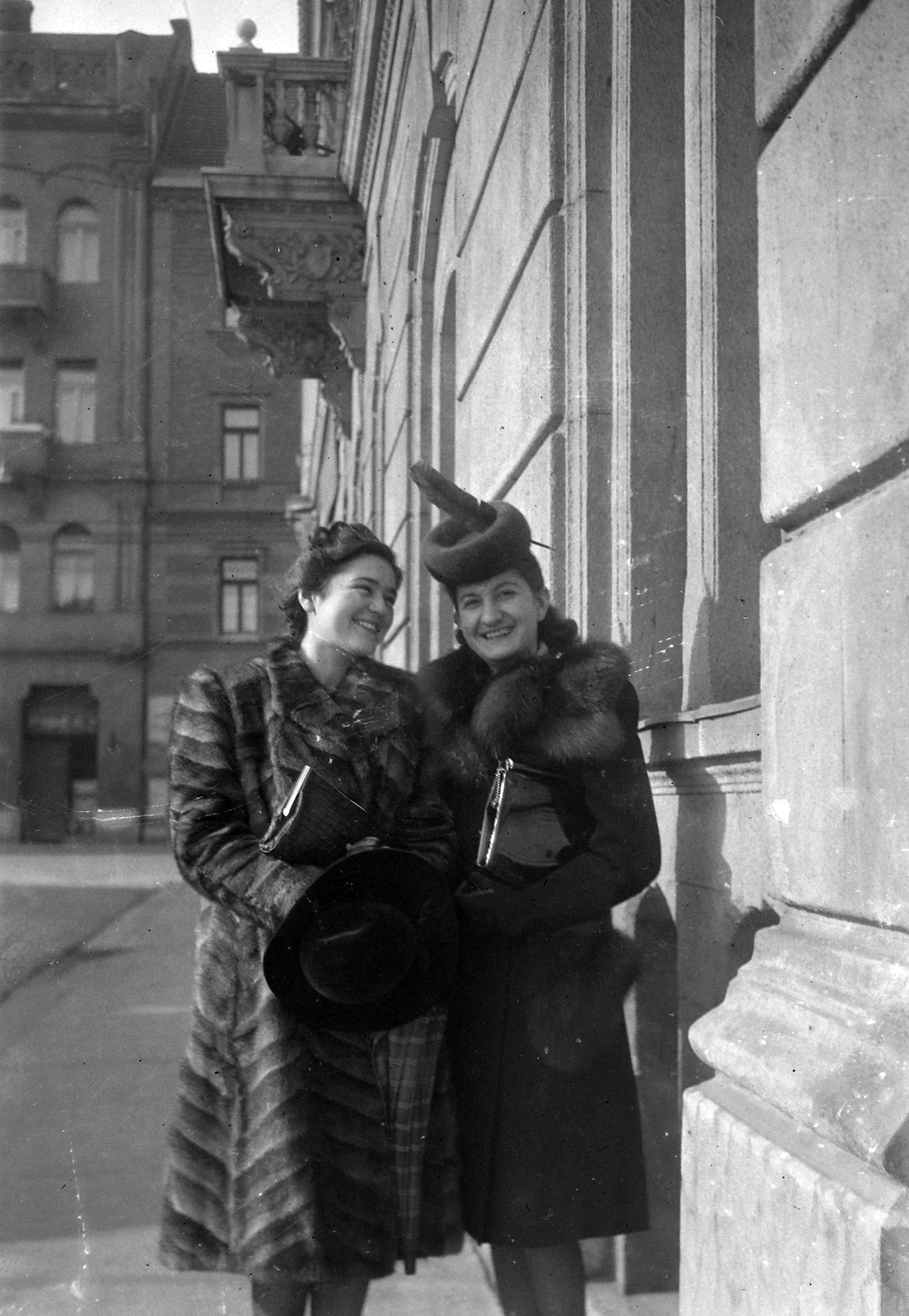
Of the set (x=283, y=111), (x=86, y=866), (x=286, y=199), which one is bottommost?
(x=86, y=866)

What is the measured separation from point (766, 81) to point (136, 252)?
30.2m

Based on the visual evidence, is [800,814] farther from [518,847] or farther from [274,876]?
[274,876]

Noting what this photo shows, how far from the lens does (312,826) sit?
277 cm

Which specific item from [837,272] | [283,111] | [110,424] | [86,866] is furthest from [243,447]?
[837,272]

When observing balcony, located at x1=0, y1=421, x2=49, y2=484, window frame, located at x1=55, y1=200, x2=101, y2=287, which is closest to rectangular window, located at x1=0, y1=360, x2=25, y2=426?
balcony, located at x1=0, y1=421, x2=49, y2=484

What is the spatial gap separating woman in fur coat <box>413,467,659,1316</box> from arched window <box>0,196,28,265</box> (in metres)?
31.5

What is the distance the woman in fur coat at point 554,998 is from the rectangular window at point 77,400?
29221mm

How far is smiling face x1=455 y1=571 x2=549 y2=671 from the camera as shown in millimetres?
2912

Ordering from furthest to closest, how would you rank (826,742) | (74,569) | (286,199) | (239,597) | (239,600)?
1. (74,569)
2. (239,600)
3. (239,597)
4. (286,199)
5. (826,742)

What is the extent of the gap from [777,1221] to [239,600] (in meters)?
24.1

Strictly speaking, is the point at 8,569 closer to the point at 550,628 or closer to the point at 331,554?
the point at 331,554

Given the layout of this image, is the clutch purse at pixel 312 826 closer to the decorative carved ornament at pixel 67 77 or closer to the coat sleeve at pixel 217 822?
the coat sleeve at pixel 217 822

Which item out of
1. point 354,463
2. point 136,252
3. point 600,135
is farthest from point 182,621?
point 600,135

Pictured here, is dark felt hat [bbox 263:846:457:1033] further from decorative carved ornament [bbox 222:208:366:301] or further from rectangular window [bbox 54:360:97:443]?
rectangular window [bbox 54:360:97:443]
